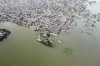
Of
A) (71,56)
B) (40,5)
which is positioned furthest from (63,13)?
(71,56)

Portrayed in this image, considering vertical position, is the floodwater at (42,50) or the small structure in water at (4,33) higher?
the small structure in water at (4,33)

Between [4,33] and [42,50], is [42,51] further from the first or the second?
[4,33]

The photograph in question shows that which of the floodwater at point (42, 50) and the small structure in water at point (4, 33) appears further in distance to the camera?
the small structure in water at point (4, 33)

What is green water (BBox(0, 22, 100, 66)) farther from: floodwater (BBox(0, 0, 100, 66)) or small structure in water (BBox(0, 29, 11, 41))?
small structure in water (BBox(0, 29, 11, 41))

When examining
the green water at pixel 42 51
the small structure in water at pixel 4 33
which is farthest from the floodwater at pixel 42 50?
the small structure in water at pixel 4 33

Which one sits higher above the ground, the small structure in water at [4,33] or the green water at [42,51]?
the small structure in water at [4,33]

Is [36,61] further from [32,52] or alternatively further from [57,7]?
[57,7]

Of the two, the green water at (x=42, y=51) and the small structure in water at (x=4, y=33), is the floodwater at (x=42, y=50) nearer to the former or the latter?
the green water at (x=42, y=51)
